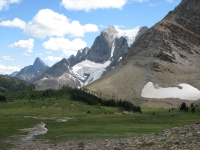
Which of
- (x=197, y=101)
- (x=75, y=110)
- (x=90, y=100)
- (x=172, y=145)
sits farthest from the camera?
(x=197, y=101)

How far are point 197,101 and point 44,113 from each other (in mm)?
115225

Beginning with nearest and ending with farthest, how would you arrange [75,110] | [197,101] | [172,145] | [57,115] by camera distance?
[172,145] → [57,115] → [75,110] → [197,101]

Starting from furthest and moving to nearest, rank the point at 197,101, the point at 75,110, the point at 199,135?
the point at 197,101 < the point at 75,110 < the point at 199,135

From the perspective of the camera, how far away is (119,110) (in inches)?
6112

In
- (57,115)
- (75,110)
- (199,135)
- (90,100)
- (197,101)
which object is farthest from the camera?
(197,101)

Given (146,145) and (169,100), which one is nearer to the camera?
(146,145)

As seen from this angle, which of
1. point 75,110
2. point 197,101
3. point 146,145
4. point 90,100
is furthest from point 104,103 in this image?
point 146,145

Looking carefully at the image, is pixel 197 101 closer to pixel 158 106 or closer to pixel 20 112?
pixel 158 106

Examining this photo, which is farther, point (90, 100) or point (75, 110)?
point (90, 100)

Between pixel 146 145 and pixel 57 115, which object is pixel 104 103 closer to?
pixel 57 115

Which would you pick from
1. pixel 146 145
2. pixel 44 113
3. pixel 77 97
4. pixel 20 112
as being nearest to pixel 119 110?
pixel 77 97

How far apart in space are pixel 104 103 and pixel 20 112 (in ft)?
191

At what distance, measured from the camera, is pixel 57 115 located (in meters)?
132

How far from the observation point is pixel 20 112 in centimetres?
13900
